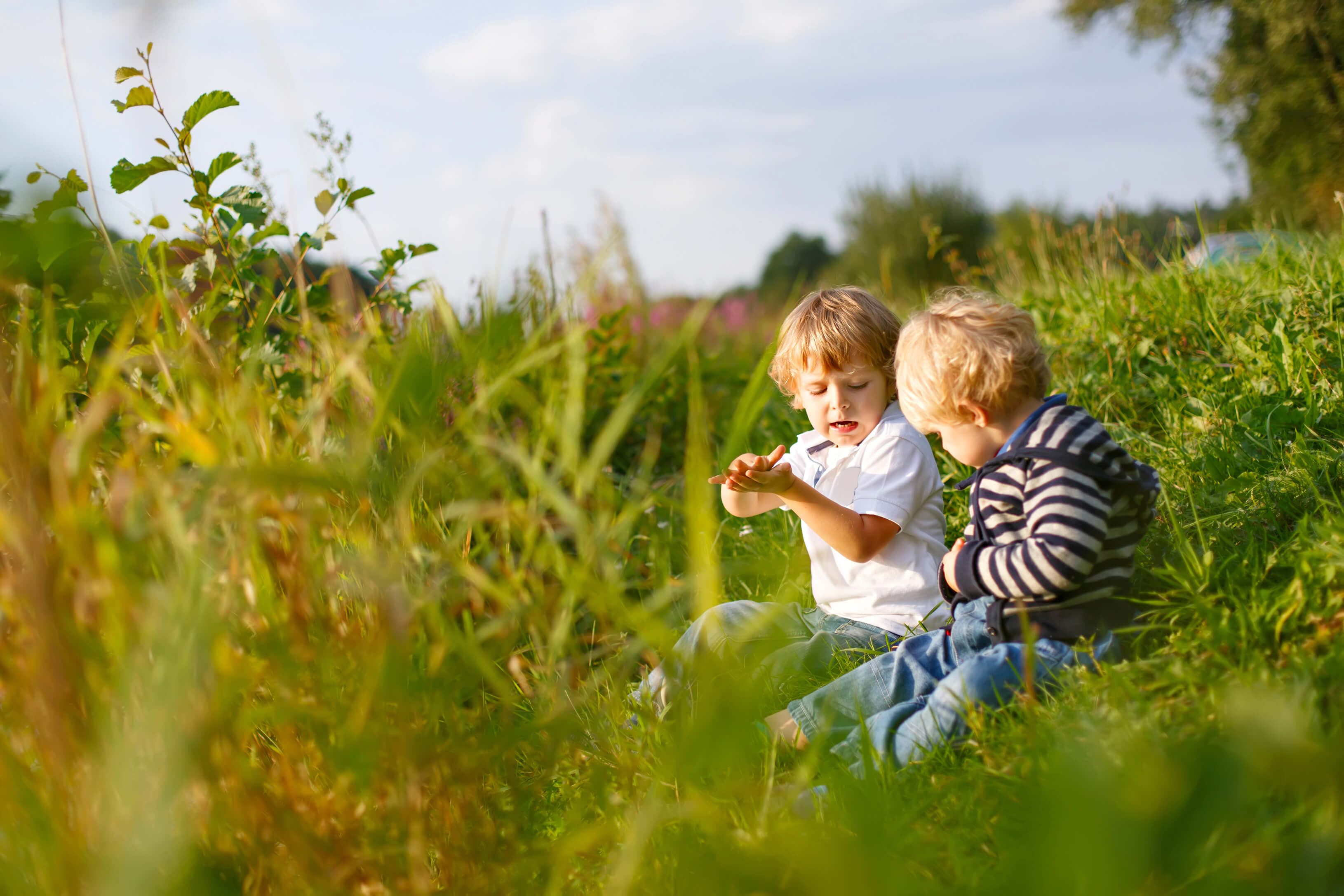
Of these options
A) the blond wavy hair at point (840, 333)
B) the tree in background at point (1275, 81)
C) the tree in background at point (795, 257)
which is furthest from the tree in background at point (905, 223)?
the tree in background at point (795, 257)

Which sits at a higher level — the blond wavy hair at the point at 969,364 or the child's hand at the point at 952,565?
the blond wavy hair at the point at 969,364

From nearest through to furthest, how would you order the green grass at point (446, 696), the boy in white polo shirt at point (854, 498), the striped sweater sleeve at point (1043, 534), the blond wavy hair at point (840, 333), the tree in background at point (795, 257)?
the green grass at point (446, 696), the striped sweater sleeve at point (1043, 534), the boy in white polo shirt at point (854, 498), the blond wavy hair at point (840, 333), the tree in background at point (795, 257)

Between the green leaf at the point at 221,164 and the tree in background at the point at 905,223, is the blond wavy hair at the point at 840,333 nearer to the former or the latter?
the green leaf at the point at 221,164

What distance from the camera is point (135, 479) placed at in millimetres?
1109

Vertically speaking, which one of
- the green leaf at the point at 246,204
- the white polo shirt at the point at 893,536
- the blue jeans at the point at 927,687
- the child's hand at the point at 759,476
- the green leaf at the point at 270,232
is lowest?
the blue jeans at the point at 927,687

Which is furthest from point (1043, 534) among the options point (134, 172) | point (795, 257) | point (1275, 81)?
point (795, 257)

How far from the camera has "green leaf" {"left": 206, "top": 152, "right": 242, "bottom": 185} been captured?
74.9 inches

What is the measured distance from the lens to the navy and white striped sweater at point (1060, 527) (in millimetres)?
1633

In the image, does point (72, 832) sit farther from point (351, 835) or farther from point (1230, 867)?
point (1230, 867)

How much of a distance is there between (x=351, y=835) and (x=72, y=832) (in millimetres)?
328

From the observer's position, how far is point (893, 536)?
2.20 m

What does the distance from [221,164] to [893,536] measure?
184 centimetres

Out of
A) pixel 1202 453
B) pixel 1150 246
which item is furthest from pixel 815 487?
pixel 1150 246

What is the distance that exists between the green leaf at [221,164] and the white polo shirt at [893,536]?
5.07ft
